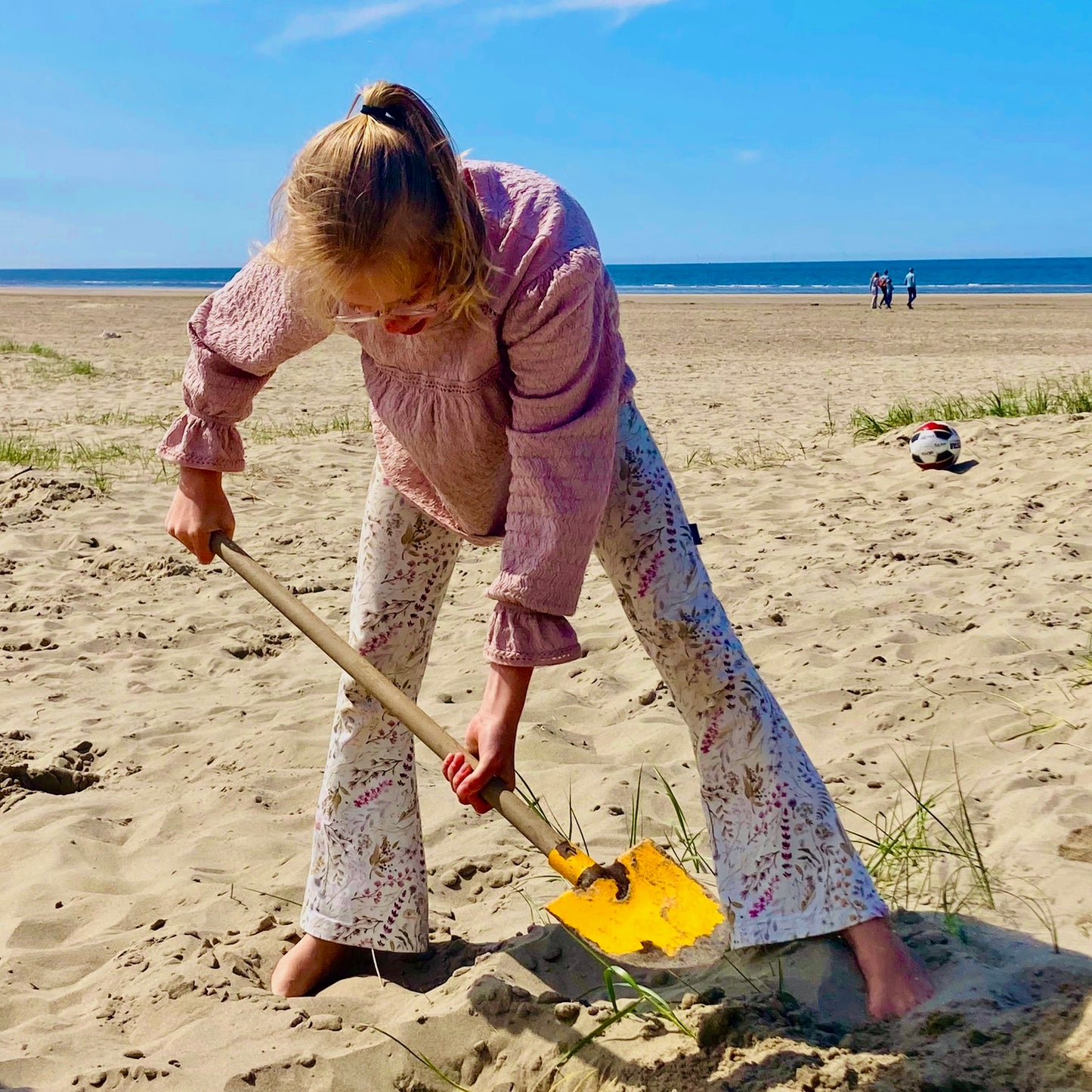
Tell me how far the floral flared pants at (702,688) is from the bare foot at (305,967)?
426 millimetres

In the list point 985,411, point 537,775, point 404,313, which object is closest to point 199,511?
point 404,313

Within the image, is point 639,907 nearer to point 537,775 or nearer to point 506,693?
point 506,693

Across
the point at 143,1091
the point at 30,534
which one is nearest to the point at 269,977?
the point at 143,1091

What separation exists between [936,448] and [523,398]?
4475 millimetres

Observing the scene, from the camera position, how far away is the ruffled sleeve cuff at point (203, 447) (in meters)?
2.32

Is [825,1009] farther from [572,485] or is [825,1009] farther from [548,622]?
[572,485]

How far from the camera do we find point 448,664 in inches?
161

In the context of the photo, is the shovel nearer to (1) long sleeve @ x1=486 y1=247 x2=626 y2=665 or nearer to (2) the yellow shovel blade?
(2) the yellow shovel blade

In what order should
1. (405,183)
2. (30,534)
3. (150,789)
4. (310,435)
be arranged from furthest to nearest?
(310,435)
(30,534)
(150,789)
(405,183)

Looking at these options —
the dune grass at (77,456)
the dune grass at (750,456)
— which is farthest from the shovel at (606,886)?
the dune grass at (750,456)

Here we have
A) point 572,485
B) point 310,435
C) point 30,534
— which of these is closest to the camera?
point 572,485

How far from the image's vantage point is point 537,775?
3.17 metres

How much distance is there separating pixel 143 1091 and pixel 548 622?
107 cm

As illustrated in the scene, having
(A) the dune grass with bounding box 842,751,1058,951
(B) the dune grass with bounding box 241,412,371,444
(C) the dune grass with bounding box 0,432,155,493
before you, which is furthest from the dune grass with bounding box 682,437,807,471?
(A) the dune grass with bounding box 842,751,1058,951
